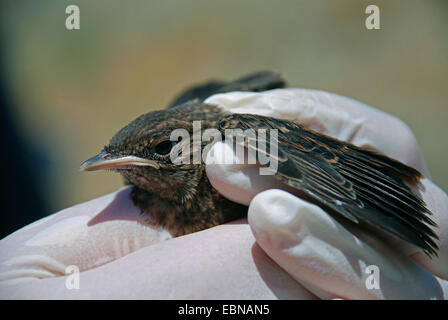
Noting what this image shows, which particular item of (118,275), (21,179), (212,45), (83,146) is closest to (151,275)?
(118,275)

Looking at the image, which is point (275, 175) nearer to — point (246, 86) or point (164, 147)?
point (164, 147)

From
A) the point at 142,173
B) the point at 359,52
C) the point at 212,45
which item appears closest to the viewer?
the point at 142,173

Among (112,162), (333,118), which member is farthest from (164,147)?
(333,118)

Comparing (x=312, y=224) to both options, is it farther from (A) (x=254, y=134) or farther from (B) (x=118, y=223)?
(B) (x=118, y=223)

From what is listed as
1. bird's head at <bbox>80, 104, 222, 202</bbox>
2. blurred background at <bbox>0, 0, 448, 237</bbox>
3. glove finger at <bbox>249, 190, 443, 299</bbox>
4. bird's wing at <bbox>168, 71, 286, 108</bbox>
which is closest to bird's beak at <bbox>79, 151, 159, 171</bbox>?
bird's head at <bbox>80, 104, 222, 202</bbox>

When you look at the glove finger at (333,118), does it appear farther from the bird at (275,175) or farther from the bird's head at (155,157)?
the bird's head at (155,157)

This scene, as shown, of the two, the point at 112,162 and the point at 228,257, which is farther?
the point at 112,162
